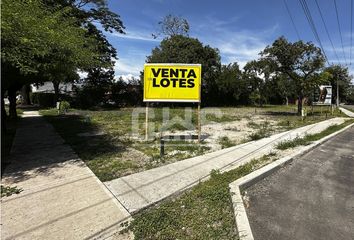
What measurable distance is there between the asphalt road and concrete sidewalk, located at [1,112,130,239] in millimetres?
2055

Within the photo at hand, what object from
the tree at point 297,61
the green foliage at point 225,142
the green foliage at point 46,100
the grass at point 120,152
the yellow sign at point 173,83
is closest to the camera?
the grass at point 120,152

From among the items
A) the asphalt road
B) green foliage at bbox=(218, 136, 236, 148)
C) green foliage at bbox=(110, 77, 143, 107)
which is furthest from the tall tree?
green foliage at bbox=(110, 77, 143, 107)

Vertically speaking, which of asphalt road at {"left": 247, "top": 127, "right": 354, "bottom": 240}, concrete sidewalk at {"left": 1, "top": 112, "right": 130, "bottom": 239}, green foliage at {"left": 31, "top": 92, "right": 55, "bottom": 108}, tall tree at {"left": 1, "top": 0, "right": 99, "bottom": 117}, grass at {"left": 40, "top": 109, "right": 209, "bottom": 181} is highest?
tall tree at {"left": 1, "top": 0, "right": 99, "bottom": 117}

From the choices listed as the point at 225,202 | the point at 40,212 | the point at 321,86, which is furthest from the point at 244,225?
the point at 321,86

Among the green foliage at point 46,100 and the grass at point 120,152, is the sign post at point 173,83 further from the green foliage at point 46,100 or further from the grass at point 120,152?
the green foliage at point 46,100

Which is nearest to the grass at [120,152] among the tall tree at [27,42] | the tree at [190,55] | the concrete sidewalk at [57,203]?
the concrete sidewalk at [57,203]

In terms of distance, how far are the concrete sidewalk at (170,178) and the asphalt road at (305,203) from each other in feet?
3.71

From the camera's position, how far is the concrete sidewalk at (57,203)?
3775 millimetres

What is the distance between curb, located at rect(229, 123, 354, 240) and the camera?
3826 millimetres

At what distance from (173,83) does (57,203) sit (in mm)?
6030

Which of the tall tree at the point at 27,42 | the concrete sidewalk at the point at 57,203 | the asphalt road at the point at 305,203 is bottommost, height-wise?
the asphalt road at the point at 305,203

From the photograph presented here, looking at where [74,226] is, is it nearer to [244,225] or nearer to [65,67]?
[244,225]

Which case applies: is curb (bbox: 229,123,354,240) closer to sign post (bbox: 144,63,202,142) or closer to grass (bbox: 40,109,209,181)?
grass (bbox: 40,109,209,181)

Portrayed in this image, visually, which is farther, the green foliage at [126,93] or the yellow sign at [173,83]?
the green foliage at [126,93]
